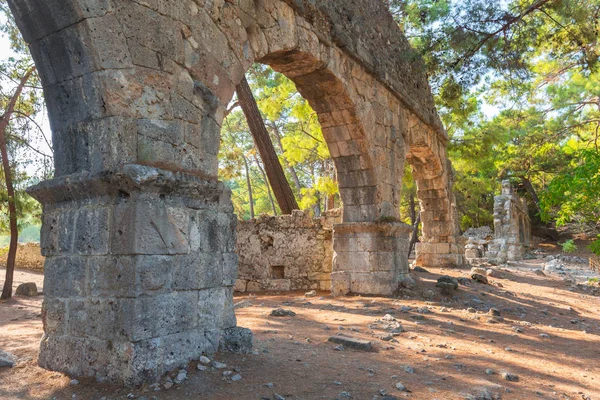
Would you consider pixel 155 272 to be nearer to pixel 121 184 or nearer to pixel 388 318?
pixel 121 184

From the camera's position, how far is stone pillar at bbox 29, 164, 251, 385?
288 cm

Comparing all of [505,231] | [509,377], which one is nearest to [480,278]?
[509,377]

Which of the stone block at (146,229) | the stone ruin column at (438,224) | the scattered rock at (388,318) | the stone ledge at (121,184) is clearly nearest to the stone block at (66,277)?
the stone block at (146,229)

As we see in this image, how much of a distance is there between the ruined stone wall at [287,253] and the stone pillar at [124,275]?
600cm

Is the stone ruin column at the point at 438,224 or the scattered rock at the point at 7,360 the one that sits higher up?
the stone ruin column at the point at 438,224

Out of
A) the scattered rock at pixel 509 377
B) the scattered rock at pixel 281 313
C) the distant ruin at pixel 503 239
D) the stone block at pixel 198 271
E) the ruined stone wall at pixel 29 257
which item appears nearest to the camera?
the stone block at pixel 198 271

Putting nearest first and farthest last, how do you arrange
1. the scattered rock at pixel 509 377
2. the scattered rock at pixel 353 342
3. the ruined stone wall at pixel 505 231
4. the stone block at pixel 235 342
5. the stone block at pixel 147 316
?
the stone block at pixel 147 316, the stone block at pixel 235 342, the scattered rock at pixel 509 377, the scattered rock at pixel 353 342, the ruined stone wall at pixel 505 231

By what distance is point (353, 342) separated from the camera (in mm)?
4281

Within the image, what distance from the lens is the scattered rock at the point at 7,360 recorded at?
3.28 metres

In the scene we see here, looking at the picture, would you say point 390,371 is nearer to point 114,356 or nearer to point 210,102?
point 114,356

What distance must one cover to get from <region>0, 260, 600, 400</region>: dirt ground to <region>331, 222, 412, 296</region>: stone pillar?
32 centimetres

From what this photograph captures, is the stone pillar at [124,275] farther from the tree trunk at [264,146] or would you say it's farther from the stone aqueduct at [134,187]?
the tree trunk at [264,146]

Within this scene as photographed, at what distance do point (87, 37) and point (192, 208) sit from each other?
134 cm

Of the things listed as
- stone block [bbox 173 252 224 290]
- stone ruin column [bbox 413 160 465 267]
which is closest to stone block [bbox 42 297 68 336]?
stone block [bbox 173 252 224 290]
